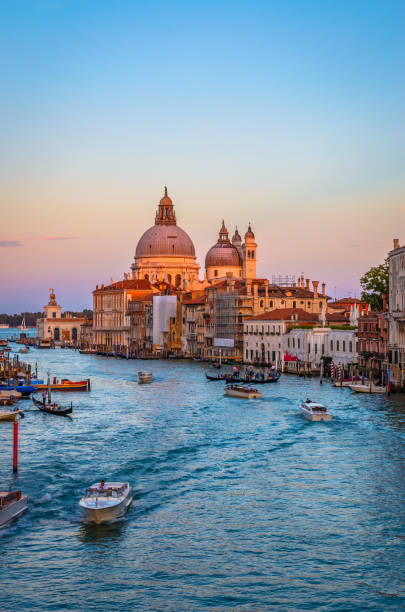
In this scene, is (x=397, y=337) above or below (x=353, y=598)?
above

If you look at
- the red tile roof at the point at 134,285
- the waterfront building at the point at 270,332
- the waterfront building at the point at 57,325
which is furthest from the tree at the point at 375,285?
the waterfront building at the point at 57,325

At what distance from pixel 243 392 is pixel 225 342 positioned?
36264 millimetres

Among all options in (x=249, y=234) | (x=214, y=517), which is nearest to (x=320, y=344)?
(x=214, y=517)

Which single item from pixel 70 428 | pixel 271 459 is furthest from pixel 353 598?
pixel 70 428

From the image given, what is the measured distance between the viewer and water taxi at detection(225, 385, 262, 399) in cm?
4453

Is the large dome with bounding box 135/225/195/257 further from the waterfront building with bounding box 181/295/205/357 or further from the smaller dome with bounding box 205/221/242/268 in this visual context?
the waterfront building with bounding box 181/295/205/357

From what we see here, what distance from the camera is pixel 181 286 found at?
13300 centimetres

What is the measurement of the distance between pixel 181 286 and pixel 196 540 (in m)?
115

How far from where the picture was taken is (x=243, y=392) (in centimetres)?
4500

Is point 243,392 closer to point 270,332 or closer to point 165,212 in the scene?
point 270,332

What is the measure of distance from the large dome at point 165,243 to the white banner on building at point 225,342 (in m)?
53.4

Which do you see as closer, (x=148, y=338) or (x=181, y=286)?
(x=148, y=338)

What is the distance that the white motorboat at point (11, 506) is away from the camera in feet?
63.4

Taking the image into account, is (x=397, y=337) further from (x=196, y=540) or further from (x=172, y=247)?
(x=172, y=247)
